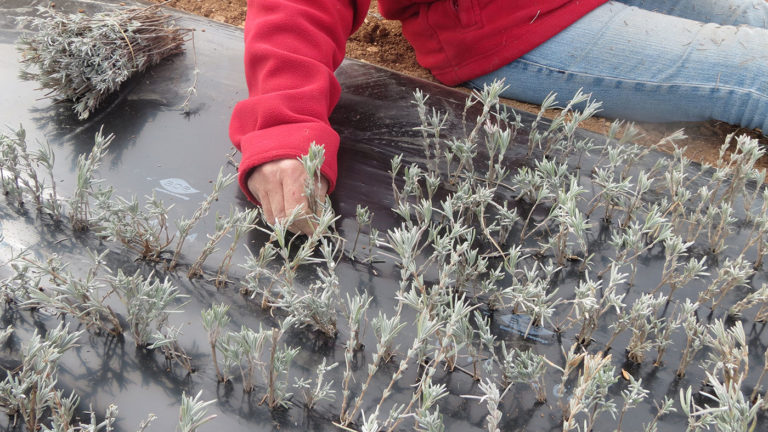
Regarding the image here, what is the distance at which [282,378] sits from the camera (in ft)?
4.67

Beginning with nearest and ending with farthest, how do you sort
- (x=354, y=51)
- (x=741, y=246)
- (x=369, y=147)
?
1. (x=741, y=246)
2. (x=369, y=147)
3. (x=354, y=51)

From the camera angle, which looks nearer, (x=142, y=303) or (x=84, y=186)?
(x=142, y=303)

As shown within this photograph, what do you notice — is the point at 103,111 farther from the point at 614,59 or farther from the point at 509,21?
the point at 614,59

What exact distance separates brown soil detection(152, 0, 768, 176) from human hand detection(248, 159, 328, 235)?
1.24 meters

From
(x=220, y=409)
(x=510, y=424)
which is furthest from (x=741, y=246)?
(x=220, y=409)

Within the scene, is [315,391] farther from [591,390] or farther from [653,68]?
[653,68]

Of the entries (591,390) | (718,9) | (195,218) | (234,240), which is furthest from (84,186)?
(718,9)

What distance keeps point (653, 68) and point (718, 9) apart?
834 millimetres

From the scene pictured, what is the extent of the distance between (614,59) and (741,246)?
1.20 metres

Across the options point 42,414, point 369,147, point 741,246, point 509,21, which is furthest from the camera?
point 509,21

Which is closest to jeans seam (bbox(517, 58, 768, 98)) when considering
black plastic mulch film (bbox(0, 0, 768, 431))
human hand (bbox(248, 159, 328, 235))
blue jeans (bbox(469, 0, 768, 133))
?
blue jeans (bbox(469, 0, 768, 133))

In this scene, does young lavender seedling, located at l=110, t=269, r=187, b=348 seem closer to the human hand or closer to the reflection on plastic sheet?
the human hand

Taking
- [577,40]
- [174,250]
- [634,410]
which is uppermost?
[577,40]

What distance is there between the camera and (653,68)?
273 cm
